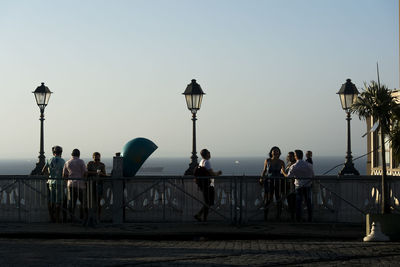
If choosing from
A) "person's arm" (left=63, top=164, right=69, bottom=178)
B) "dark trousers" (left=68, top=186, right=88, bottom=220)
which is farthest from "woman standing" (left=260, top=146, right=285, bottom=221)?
"person's arm" (left=63, top=164, right=69, bottom=178)

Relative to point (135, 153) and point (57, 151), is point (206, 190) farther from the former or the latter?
point (57, 151)

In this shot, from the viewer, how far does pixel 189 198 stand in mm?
18188

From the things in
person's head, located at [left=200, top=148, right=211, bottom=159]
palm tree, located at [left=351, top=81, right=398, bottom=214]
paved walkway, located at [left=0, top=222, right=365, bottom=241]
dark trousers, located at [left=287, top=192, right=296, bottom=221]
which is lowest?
paved walkway, located at [left=0, top=222, right=365, bottom=241]

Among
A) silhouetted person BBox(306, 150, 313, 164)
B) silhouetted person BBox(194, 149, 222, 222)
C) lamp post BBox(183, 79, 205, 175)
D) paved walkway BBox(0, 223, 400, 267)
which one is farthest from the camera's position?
lamp post BBox(183, 79, 205, 175)

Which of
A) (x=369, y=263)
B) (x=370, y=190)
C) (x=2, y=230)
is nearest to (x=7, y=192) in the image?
(x=2, y=230)

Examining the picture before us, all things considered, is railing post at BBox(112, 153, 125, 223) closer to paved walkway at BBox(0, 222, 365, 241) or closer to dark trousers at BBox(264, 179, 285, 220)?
paved walkway at BBox(0, 222, 365, 241)

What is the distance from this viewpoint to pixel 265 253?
13.6 metres

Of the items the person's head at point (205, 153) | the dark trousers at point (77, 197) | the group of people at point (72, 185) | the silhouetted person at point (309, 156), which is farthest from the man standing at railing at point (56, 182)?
the silhouetted person at point (309, 156)

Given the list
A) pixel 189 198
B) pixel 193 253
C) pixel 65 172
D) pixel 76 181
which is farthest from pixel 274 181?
pixel 193 253

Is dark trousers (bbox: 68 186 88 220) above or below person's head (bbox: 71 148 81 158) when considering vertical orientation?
below

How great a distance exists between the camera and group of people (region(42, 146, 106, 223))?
17.9 meters

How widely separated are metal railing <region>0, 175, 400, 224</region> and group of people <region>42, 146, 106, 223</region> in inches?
1.7

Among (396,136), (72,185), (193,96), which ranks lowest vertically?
(72,185)

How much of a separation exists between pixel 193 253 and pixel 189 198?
180 inches
